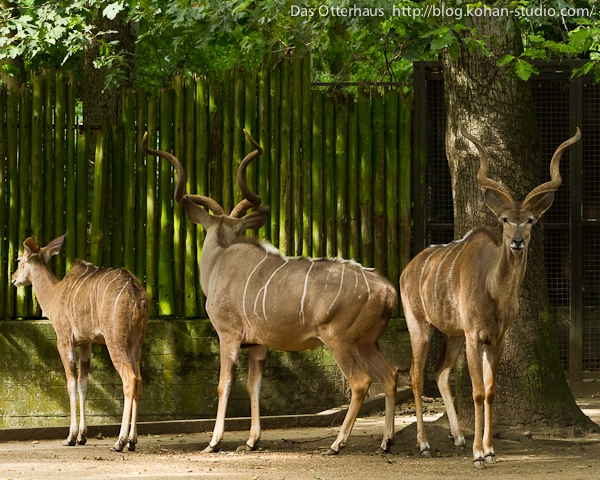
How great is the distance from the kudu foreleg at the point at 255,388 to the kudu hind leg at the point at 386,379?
92 cm

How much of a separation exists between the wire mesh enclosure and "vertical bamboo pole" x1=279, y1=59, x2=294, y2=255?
140 cm

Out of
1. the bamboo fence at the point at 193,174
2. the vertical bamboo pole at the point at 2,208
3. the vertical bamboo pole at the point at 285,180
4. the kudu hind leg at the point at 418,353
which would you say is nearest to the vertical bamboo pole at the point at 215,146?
the bamboo fence at the point at 193,174

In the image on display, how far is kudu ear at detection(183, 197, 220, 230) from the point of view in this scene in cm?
745

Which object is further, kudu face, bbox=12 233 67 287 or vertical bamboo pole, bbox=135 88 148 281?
vertical bamboo pole, bbox=135 88 148 281

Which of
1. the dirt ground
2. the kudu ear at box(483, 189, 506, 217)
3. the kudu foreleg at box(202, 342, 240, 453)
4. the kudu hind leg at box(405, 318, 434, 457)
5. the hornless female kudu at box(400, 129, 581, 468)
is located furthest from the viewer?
the kudu foreleg at box(202, 342, 240, 453)

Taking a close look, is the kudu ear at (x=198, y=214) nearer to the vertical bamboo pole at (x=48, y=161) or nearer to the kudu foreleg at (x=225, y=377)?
the kudu foreleg at (x=225, y=377)

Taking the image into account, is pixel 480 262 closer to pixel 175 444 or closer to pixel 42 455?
pixel 175 444

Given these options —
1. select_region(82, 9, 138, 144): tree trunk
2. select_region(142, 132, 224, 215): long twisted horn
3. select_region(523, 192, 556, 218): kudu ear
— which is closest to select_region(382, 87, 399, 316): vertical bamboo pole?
select_region(142, 132, 224, 215): long twisted horn

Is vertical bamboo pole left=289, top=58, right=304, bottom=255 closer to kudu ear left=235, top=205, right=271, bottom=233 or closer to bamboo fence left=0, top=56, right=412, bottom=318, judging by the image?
bamboo fence left=0, top=56, right=412, bottom=318

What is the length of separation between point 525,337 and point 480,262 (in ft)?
3.54

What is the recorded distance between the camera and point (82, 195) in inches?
356

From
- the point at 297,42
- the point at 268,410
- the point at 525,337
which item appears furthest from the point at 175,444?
the point at 297,42

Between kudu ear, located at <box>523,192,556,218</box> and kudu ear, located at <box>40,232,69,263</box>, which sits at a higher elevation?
kudu ear, located at <box>523,192,556,218</box>

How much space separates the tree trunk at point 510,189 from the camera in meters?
6.86
